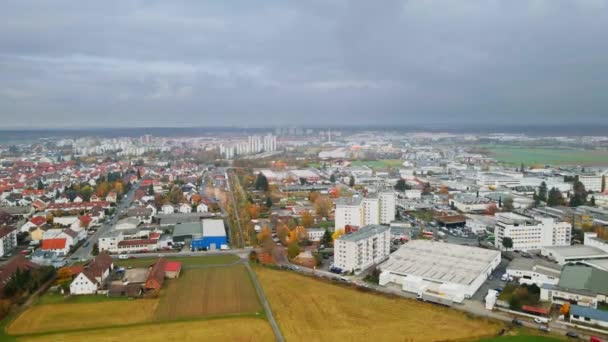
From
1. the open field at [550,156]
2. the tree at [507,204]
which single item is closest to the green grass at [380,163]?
the open field at [550,156]

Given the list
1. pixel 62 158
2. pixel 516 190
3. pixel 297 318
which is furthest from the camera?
pixel 62 158

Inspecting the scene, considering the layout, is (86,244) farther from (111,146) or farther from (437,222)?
(111,146)

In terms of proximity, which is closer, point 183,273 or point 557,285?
point 557,285

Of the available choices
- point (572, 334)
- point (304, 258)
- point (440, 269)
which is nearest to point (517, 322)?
point (572, 334)

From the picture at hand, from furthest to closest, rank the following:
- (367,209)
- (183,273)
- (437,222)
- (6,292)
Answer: (437,222) → (367,209) → (183,273) → (6,292)

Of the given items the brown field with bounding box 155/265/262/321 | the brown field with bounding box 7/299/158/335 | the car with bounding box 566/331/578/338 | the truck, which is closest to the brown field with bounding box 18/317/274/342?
the brown field with bounding box 7/299/158/335

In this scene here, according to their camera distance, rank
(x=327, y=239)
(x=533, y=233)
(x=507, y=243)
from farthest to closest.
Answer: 1. (x=327, y=239)
2. (x=533, y=233)
3. (x=507, y=243)

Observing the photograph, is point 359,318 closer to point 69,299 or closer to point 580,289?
point 580,289

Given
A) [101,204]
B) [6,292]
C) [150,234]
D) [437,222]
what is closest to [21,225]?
[101,204]
